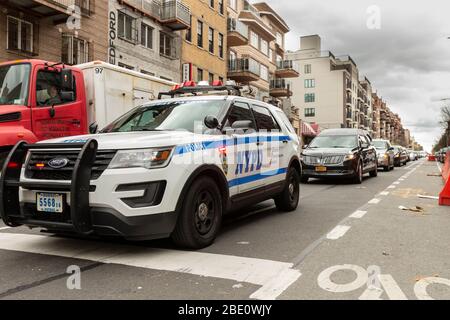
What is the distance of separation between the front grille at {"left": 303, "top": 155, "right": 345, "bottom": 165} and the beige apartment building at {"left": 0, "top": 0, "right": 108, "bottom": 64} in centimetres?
1184

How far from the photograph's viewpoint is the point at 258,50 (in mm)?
42750

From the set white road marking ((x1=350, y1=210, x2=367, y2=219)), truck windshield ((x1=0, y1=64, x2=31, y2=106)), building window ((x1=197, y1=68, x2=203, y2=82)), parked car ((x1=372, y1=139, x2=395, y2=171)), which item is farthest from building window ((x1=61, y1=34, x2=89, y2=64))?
white road marking ((x1=350, y1=210, x2=367, y2=219))

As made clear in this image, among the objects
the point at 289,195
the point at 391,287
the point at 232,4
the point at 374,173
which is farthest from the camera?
the point at 232,4

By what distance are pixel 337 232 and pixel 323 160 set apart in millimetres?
7663

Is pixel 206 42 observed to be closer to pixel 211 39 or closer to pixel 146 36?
pixel 211 39

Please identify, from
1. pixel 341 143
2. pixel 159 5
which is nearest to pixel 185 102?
pixel 341 143

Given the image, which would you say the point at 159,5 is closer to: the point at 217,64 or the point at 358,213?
the point at 217,64

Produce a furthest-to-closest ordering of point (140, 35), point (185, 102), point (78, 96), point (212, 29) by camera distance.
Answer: point (212, 29)
point (140, 35)
point (78, 96)
point (185, 102)

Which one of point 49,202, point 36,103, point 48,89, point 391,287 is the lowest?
point 391,287

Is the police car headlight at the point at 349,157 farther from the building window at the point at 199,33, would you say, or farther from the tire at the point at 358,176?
Result: the building window at the point at 199,33

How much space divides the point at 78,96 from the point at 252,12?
3431 cm

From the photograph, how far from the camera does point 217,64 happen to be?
34.1 metres

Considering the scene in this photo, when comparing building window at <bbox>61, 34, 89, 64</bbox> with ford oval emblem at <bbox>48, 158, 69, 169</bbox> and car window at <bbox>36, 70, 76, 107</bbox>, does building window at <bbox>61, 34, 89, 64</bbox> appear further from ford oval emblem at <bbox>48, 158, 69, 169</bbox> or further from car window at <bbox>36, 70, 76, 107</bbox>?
ford oval emblem at <bbox>48, 158, 69, 169</bbox>

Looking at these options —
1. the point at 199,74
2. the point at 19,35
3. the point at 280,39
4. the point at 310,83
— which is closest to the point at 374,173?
the point at 19,35
